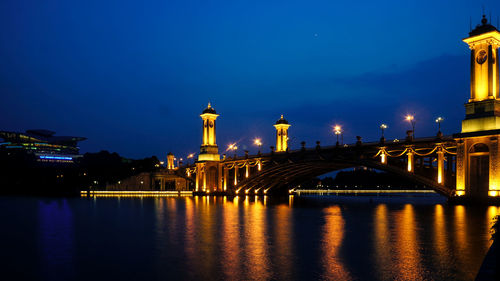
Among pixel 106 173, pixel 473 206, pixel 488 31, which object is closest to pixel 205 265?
pixel 473 206

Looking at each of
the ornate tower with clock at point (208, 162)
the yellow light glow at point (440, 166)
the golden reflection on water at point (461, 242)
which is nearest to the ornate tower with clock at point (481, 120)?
the yellow light glow at point (440, 166)

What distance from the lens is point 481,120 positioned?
141 feet

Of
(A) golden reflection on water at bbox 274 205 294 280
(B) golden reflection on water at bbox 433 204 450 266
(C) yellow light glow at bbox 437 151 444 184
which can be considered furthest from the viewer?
(C) yellow light glow at bbox 437 151 444 184

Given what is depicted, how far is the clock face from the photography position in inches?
1735

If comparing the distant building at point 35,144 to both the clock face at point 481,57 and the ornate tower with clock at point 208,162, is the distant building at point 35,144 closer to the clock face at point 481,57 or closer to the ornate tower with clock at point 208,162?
the ornate tower with clock at point 208,162

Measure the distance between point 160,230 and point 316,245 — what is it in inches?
414

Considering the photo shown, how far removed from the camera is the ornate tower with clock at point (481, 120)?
4259 cm

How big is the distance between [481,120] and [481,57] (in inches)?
247

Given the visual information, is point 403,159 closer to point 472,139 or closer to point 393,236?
point 472,139

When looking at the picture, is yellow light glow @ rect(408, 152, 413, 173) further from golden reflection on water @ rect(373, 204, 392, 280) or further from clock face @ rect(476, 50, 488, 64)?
golden reflection on water @ rect(373, 204, 392, 280)

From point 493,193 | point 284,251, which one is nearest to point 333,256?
point 284,251

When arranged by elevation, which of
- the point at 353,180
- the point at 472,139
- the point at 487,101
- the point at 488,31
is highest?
the point at 488,31

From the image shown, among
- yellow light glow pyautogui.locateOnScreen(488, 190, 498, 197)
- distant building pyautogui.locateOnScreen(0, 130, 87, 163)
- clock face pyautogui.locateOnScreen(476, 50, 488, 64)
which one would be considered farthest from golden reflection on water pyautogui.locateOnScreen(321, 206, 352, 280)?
distant building pyautogui.locateOnScreen(0, 130, 87, 163)

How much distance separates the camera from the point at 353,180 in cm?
17388
